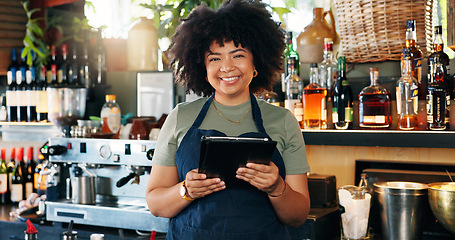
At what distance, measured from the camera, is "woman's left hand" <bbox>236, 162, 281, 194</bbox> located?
4.04ft

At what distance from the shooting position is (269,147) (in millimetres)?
1193

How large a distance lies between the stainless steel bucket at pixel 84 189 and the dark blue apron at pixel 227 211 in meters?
1.08

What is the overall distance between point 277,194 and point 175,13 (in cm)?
147

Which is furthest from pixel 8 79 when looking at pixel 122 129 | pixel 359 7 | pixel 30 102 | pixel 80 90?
pixel 359 7

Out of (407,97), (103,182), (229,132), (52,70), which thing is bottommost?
(103,182)

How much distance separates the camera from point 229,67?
1.38m

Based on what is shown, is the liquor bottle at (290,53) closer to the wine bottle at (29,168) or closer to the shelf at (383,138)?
the shelf at (383,138)

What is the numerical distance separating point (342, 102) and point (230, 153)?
1.00 meters

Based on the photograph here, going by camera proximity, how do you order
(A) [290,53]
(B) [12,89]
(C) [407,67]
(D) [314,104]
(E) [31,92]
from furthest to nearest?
(B) [12,89] → (E) [31,92] → (A) [290,53] → (D) [314,104] → (C) [407,67]

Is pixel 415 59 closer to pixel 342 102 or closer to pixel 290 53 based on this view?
pixel 342 102

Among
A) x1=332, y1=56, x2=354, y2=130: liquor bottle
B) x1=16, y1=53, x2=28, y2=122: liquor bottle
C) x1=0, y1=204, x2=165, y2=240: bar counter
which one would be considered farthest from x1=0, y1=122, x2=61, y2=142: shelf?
x1=332, y1=56, x2=354, y2=130: liquor bottle

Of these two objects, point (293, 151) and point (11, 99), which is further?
point (11, 99)

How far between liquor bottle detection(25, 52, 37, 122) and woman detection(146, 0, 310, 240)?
1.98 m

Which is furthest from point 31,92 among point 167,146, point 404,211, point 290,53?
point 404,211
